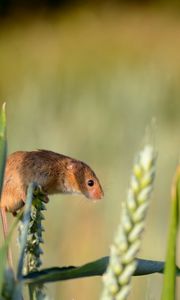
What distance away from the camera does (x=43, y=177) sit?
873 mm

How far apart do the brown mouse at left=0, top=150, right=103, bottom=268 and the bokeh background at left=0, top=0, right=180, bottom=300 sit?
60.4 inches

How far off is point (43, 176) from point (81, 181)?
0.13 metres

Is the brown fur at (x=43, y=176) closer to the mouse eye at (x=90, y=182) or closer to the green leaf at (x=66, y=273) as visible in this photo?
the mouse eye at (x=90, y=182)

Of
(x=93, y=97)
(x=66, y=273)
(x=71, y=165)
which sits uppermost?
(x=93, y=97)

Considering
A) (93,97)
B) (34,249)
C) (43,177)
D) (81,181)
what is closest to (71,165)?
(81,181)

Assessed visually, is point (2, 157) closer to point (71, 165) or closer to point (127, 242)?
point (127, 242)

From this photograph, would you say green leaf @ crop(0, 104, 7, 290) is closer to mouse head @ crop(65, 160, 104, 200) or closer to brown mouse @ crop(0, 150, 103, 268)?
brown mouse @ crop(0, 150, 103, 268)

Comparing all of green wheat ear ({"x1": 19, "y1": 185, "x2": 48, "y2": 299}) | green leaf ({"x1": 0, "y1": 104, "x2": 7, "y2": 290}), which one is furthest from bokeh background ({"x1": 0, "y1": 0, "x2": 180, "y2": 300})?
green leaf ({"x1": 0, "y1": 104, "x2": 7, "y2": 290})

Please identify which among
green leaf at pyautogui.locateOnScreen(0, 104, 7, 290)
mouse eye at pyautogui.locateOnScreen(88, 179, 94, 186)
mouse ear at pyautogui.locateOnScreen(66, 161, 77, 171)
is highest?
mouse ear at pyautogui.locateOnScreen(66, 161, 77, 171)

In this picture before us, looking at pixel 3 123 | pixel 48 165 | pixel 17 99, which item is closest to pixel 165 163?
pixel 17 99

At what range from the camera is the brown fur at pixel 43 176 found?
2.65 ft

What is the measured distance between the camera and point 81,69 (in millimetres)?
4195

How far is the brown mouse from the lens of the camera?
81cm

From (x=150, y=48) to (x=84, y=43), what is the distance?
1.15ft
